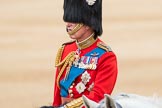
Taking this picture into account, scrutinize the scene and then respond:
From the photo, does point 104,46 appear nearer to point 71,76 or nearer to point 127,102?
point 71,76

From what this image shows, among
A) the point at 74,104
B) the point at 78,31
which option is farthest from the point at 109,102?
the point at 78,31

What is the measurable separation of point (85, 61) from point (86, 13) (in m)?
0.17

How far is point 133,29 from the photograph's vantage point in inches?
229

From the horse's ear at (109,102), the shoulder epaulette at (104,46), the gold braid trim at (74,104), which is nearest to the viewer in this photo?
the horse's ear at (109,102)

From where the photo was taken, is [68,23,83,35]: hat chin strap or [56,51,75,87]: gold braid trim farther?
[56,51,75,87]: gold braid trim

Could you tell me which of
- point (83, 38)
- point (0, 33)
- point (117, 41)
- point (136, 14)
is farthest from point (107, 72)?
point (136, 14)

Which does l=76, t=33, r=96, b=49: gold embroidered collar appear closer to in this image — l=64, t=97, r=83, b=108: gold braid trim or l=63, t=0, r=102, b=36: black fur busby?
l=63, t=0, r=102, b=36: black fur busby

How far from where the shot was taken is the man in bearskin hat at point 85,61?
81.0 inches

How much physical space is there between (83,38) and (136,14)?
4210 mm

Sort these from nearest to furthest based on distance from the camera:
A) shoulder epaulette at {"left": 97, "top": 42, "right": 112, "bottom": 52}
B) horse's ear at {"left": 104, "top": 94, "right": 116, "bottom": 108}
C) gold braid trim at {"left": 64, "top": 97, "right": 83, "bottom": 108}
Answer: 1. horse's ear at {"left": 104, "top": 94, "right": 116, "bottom": 108}
2. gold braid trim at {"left": 64, "top": 97, "right": 83, "bottom": 108}
3. shoulder epaulette at {"left": 97, "top": 42, "right": 112, "bottom": 52}

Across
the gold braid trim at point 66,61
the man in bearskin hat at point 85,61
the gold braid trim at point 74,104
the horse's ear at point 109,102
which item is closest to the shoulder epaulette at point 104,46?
the man in bearskin hat at point 85,61

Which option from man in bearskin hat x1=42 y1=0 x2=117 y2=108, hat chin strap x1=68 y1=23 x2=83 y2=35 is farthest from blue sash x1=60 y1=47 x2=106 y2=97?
hat chin strap x1=68 y1=23 x2=83 y2=35

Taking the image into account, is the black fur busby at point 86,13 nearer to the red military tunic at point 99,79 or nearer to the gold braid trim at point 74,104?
the red military tunic at point 99,79

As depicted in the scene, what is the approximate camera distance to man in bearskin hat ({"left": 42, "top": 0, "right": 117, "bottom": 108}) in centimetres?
206
